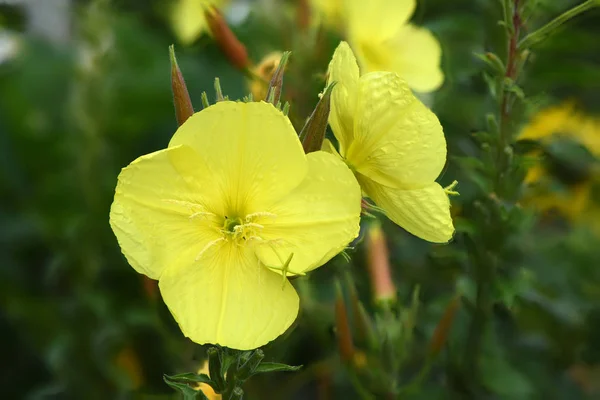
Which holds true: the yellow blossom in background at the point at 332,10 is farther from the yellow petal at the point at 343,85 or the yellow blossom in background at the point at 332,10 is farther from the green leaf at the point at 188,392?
the green leaf at the point at 188,392

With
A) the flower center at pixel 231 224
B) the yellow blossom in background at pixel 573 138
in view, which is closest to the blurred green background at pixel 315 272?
the yellow blossom in background at pixel 573 138

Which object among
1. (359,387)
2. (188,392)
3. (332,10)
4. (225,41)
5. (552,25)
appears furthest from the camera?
(332,10)

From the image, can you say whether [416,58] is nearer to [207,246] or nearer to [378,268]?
[378,268]

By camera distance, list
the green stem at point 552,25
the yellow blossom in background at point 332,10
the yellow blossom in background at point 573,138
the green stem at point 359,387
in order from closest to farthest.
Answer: the green stem at point 552,25 < the green stem at point 359,387 < the yellow blossom in background at point 332,10 < the yellow blossom in background at point 573,138

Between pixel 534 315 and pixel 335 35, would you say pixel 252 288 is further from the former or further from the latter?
pixel 534 315

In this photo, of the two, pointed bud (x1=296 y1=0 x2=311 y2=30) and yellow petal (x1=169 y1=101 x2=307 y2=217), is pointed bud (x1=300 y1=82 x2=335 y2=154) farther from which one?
pointed bud (x1=296 y1=0 x2=311 y2=30)

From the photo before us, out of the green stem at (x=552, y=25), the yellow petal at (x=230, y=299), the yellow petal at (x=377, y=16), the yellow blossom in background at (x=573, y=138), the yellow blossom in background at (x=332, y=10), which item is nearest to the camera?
the yellow petal at (x=230, y=299)

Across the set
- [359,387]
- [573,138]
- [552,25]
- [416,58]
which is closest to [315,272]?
[359,387]
